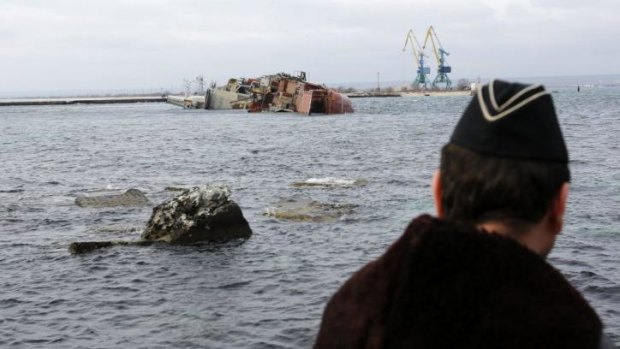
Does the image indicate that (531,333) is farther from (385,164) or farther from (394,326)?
(385,164)

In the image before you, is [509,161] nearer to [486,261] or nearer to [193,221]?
[486,261]

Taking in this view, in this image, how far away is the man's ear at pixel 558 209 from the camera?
196 cm

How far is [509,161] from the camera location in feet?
6.17

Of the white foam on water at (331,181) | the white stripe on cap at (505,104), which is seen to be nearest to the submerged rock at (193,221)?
the white foam on water at (331,181)

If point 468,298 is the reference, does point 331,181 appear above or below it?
below

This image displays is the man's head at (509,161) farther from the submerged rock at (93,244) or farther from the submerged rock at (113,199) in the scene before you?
the submerged rock at (113,199)

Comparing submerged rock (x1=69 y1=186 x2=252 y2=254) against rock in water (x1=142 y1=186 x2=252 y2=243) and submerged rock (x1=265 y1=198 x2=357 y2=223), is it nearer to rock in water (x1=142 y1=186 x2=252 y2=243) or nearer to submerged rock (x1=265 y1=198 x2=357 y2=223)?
rock in water (x1=142 y1=186 x2=252 y2=243)

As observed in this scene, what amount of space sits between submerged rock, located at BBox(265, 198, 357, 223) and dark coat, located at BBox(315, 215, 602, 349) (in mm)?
18302

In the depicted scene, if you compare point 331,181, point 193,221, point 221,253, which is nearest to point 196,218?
point 193,221

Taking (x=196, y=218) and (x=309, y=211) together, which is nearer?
(x=196, y=218)

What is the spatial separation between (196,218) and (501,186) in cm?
1590

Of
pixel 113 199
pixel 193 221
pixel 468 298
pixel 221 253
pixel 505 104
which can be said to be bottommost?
pixel 221 253

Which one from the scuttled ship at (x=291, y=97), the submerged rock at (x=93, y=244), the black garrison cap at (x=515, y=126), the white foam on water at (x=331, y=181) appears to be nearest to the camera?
the black garrison cap at (x=515, y=126)

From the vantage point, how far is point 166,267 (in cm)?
1541
